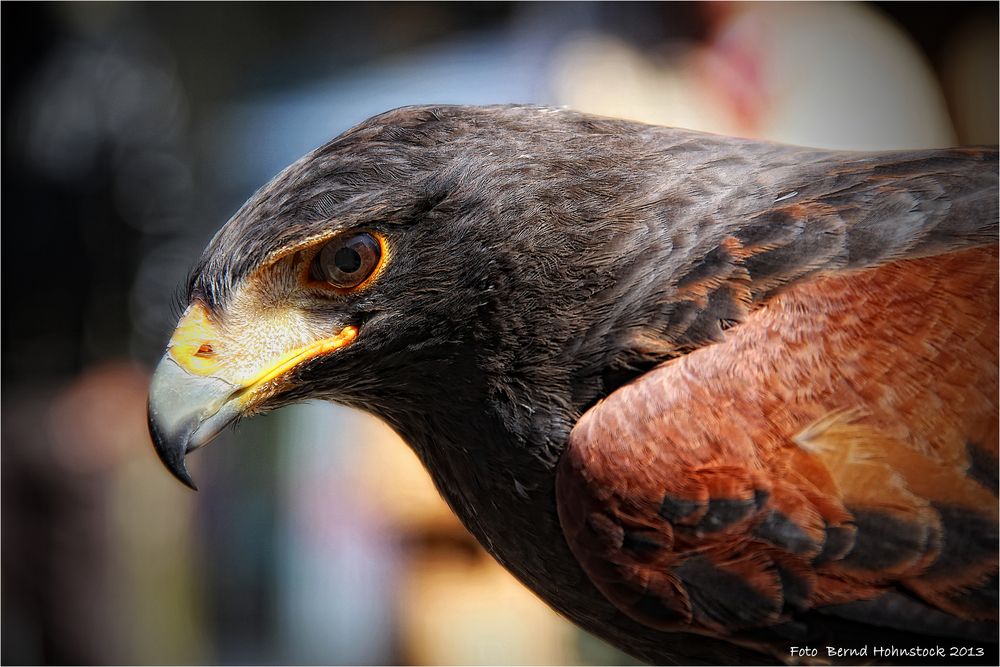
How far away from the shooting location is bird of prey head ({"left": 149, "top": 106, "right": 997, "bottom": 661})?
175cm

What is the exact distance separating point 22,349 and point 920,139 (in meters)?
5.78

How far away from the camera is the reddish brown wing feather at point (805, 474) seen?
1.74m

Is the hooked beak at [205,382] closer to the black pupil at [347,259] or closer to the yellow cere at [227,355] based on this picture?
the yellow cere at [227,355]

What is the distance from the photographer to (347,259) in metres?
2.03

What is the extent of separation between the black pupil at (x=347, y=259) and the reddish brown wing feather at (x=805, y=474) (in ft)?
2.00

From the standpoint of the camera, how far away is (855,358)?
180 cm

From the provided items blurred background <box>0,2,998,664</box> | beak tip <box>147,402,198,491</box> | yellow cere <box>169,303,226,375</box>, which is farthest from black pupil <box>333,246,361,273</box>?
blurred background <box>0,2,998,664</box>

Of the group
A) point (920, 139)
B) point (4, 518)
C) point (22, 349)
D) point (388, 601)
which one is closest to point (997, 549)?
point (920, 139)

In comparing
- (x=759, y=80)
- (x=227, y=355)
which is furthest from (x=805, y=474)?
(x=759, y=80)

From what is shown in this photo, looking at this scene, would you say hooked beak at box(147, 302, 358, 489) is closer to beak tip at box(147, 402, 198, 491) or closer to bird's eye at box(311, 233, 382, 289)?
beak tip at box(147, 402, 198, 491)

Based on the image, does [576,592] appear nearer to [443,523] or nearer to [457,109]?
[457,109]

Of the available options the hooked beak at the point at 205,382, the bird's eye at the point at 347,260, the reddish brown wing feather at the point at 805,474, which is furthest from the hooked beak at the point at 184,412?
the reddish brown wing feather at the point at 805,474

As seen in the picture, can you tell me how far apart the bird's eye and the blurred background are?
9.81 ft

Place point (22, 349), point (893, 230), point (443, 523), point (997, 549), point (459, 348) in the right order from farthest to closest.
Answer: point (22, 349), point (443, 523), point (459, 348), point (893, 230), point (997, 549)
